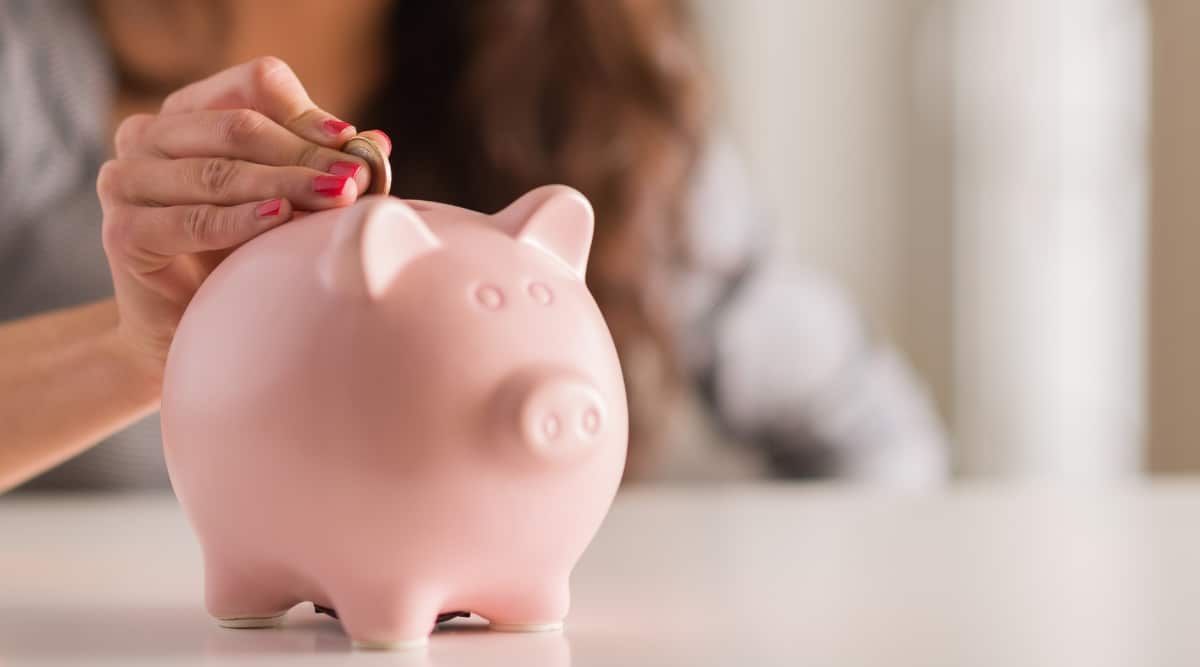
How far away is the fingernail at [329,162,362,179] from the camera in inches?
26.6

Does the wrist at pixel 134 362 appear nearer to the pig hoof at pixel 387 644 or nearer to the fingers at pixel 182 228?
the fingers at pixel 182 228

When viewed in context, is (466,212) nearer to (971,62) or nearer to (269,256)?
(269,256)

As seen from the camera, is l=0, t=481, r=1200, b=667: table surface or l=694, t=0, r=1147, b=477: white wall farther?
l=694, t=0, r=1147, b=477: white wall

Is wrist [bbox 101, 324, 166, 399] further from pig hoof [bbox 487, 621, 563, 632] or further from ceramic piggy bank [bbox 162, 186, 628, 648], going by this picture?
pig hoof [bbox 487, 621, 563, 632]

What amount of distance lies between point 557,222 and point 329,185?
0.40 feet

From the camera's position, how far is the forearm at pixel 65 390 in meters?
0.91

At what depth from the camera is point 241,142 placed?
27.9 inches

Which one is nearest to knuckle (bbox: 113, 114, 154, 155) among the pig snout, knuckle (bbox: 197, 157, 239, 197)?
knuckle (bbox: 197, 157, 239, 197)

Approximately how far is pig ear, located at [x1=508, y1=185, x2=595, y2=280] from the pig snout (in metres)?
0.11

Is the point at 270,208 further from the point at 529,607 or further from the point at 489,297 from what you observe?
the point at 529,607

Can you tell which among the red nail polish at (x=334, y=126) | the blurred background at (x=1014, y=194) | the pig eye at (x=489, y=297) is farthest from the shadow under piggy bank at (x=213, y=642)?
the blurred background at (x=1014, y=194)

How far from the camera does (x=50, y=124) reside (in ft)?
6.36

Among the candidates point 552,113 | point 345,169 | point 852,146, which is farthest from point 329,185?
point 852,146

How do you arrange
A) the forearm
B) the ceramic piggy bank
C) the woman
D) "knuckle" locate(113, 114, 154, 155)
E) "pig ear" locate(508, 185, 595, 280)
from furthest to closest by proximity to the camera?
the woman
the forearm
"knuckle" locate(113, 114, 154, 155)
"pig ear" locate(508, 185, 595, 280)
the ceramic piggy bank
